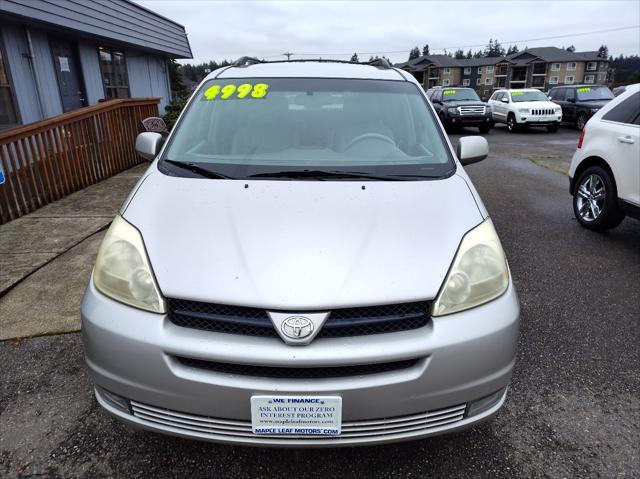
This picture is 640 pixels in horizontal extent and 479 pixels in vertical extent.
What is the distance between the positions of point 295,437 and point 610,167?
4742 mm

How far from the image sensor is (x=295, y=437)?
5.51ft

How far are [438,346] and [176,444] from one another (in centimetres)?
134

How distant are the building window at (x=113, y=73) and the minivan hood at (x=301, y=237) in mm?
10700

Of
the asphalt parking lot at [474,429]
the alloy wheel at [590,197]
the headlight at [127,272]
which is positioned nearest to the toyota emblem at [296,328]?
the headlight at [127,272]

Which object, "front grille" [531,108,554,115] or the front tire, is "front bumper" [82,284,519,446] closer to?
the front tire

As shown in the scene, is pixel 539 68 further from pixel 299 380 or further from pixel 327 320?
pixel 299 380

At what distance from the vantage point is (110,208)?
596cm

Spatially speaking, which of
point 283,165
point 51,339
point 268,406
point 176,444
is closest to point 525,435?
point 268,406

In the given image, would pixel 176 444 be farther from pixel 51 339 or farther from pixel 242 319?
pixel 51 339

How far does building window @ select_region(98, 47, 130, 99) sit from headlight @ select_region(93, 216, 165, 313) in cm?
1089

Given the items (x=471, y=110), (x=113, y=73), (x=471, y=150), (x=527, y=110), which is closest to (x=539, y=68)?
(x=527, y=110)

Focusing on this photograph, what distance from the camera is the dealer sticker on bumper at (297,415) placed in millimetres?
1608

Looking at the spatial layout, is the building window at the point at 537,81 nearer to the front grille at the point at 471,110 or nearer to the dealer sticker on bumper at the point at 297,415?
the front grille at the point at 471,110

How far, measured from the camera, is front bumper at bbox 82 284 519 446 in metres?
1.62
